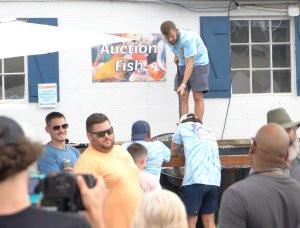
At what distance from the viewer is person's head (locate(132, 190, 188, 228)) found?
376 centimetres

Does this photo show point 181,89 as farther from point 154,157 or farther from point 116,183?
point 116,183

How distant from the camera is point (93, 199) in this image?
10.7 ft

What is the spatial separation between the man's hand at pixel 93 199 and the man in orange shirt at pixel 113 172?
2388 millimetres

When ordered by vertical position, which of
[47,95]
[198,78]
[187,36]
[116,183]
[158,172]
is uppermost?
[187,36]

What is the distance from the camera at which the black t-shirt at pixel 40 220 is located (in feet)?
10.2

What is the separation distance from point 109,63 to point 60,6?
1022 mm

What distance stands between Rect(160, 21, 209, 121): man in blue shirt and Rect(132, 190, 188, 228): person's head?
6.37m

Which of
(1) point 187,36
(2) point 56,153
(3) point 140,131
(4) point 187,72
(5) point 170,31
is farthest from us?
(1) point 187,36

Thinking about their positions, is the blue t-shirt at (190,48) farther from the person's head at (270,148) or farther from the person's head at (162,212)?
the person's head at (162,212)

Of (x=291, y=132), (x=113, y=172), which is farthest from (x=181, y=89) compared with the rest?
(x=113, y=172)

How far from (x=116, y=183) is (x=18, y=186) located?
2771mm

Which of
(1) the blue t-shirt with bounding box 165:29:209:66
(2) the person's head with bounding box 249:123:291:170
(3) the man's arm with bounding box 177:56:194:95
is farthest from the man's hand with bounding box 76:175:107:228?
(1) the blue t-shirt with bounding box 165:29:209:66

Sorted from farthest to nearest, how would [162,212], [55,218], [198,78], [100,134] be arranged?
[198,78]
[100,134]
[162,212]
[55,218]

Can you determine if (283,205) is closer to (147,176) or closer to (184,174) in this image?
(147,176)
